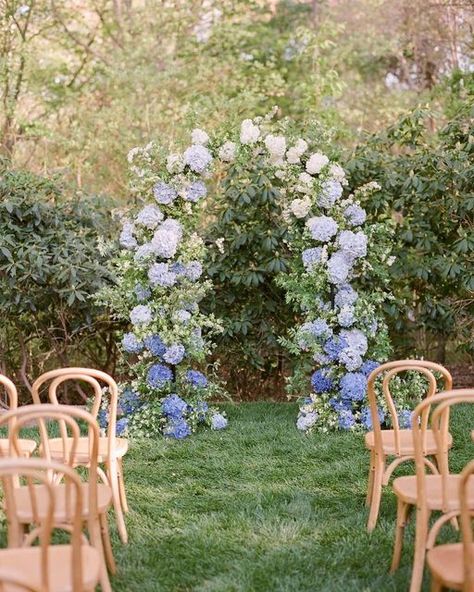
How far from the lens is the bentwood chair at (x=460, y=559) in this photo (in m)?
2.48

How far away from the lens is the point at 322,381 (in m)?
5.90

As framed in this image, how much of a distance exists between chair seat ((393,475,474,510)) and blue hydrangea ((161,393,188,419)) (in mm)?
2636

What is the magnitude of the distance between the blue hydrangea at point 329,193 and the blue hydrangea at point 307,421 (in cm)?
141

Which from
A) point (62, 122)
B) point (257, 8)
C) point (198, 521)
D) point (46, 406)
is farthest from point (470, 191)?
point (257, 8)

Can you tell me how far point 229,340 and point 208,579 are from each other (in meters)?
3.72

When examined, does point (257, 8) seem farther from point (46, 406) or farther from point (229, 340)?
point (46, 406)

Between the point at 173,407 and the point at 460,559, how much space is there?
3366 millimetres

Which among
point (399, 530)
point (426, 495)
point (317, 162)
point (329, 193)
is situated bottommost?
point (399, 530)

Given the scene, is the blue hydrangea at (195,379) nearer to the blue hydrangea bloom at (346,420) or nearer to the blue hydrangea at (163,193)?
the blue hydrangea bloom at (346,420)

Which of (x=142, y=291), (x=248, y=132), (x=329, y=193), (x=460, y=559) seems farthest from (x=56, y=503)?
(x=248, y=132)

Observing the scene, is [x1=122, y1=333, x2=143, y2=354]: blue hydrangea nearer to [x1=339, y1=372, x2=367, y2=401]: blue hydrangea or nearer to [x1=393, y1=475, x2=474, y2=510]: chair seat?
[x1=339, y1=372, x2=367, y2=401]: blue hydrangea

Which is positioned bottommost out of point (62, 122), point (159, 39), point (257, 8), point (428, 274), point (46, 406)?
point (46, 406)

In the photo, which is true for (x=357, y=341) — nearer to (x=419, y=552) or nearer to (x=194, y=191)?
(x=194, y=191)

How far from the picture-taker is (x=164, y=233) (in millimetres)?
5648
